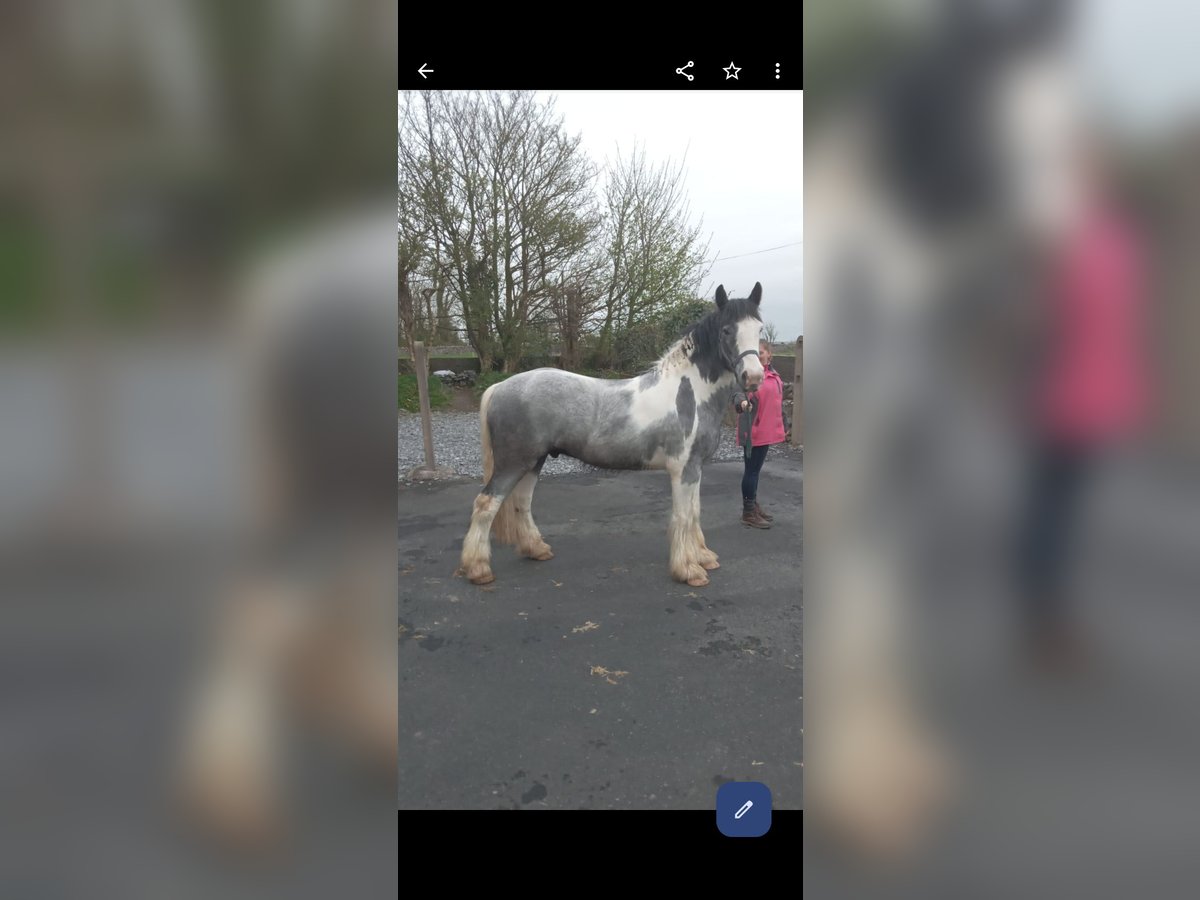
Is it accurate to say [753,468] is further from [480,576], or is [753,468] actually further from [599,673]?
[599,673]

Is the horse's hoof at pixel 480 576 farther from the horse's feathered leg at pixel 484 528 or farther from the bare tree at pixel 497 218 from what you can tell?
the bare tree at pixel 497 218

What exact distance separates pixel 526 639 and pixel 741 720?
1092mm

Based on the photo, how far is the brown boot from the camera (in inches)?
165

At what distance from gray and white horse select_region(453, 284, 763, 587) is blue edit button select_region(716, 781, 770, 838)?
2261mm

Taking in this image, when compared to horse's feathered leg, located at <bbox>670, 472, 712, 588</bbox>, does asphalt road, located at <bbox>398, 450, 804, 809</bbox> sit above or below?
below

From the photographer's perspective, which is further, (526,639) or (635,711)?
(526,639)

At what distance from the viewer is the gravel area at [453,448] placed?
5691 mm

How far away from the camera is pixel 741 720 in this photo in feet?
6.05
